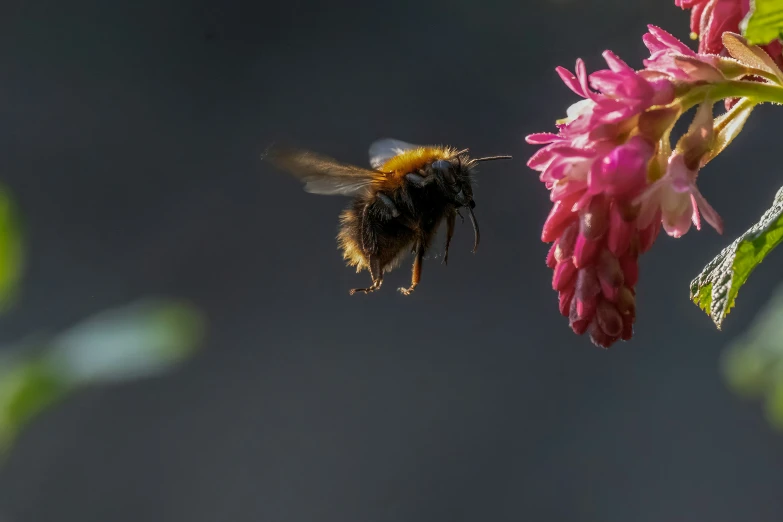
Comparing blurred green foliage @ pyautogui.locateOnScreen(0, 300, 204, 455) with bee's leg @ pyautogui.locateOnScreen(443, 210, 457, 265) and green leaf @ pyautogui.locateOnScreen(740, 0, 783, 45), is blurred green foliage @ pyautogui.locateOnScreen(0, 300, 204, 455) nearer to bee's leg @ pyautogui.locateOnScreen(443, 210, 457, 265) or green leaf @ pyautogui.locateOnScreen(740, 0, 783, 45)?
bee's leg @ pyautogui.locateOnScreen(443, 210, 457, 265)

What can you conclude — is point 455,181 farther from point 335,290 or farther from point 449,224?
point 335,290

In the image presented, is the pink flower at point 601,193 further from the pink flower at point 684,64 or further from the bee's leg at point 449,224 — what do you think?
the bee's leg at point 449,224

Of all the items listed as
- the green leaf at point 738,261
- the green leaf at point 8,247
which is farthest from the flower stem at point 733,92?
the green leaf at point 8,247

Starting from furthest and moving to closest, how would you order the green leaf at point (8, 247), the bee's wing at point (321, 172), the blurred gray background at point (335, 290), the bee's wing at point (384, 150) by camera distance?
the blurred gray background at point (335, 290)
the green leaf at point (8, 247)
the bee's wing at point (384, 150)
the bee's wing at point (321, 172)

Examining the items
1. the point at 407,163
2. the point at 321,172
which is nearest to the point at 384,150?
the point at 407,163

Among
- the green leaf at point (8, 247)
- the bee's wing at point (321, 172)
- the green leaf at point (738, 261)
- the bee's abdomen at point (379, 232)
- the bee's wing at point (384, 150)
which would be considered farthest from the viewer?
the green leaf at point (8, 247)

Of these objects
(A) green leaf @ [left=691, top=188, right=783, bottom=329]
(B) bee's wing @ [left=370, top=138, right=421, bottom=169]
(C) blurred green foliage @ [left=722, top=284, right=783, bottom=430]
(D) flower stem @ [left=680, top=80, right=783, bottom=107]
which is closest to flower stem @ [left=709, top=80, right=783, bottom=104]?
(D) flower stem @ [left=680, top=80, right=783, bottom=107]
